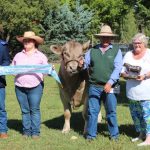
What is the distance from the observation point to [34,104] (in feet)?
28.1

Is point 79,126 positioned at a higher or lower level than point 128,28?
higher

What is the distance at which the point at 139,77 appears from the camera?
7766 millimetres

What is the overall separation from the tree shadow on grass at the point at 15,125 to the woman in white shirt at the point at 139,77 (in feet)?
9.18

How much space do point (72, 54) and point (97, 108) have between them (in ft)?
4.15

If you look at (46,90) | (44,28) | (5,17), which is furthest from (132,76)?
(44,28)

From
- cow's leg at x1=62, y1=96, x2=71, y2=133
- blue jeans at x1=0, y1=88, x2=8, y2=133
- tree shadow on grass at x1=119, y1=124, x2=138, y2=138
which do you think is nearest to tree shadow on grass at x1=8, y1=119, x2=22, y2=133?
blue jeans at x1=0, y1=88, x2=8, y2=133

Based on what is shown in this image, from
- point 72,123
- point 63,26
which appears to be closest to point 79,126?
point 72,123

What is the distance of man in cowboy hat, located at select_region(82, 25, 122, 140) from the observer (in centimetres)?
801

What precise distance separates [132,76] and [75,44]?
68.5 inches

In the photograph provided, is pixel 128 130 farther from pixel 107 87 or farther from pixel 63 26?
pixel 63 26

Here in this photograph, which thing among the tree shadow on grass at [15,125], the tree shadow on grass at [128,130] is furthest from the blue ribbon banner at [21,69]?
the tree shadow on grass at [128,130]

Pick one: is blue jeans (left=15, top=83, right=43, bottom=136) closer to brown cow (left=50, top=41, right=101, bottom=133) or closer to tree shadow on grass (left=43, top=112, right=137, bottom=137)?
brown cow (left=50, top=41, right=101, bottom=133)

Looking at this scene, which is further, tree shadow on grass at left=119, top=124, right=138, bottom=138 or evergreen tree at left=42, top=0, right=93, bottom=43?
evergreen tree at left=42, top=0, right=93, bottom=43

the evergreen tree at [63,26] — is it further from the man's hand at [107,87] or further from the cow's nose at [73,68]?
the man's hand at [107,87]
